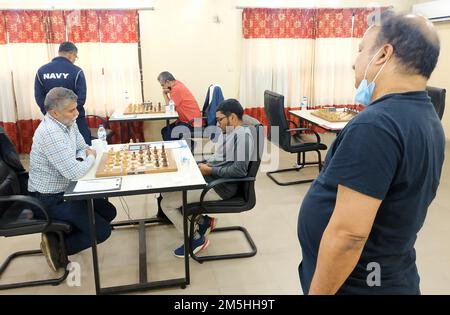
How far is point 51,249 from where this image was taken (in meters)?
2.34

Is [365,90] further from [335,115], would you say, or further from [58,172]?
[335,115]

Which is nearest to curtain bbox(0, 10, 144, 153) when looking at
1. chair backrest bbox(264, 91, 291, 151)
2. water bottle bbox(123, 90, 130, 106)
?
water bottle bbox(123, 90, 130, 106)

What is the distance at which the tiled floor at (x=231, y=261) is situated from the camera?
228 centimetres

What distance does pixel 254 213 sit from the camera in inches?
131

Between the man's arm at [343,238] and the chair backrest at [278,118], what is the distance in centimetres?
283

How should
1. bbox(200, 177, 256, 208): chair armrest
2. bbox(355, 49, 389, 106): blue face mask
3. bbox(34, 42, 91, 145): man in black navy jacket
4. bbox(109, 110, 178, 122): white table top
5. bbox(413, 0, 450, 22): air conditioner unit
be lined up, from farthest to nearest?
bbox(413, 0, 450, 22): air conditioner unit → bbox(109, 110, 178, 122): white table top → bbox(34, 42, 91, 145): man in black navy jacket → bbox(200, 177, 256, 208): chair armrest → bbox(355, 49, 389, 106): blue face mask

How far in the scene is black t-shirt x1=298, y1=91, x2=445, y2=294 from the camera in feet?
2.83

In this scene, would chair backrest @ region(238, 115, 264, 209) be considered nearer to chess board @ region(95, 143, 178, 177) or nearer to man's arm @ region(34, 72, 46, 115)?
chess board @ region(95, 143, 178, 177)

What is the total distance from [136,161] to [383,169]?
6.18 ft

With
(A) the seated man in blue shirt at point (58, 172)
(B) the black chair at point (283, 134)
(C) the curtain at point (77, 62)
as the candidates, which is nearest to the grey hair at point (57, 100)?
(A) the seated man in blue shirt at point (58, 172)

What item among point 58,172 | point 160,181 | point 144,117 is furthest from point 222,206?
point 144,117

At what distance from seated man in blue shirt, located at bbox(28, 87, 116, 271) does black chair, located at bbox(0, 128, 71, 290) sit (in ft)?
0.19

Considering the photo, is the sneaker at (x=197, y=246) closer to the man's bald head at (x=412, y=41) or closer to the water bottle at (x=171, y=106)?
the man's bald head at (x=412, y=41)

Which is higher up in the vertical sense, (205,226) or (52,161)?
(52,161)
